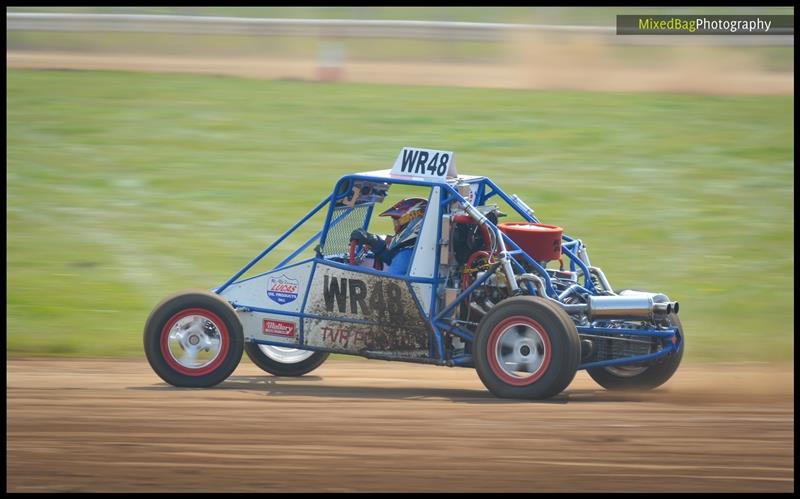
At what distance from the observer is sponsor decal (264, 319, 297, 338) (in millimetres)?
10547

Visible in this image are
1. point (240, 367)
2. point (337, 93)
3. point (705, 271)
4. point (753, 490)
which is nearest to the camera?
point (753, 490)

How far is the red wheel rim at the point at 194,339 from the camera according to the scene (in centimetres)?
1042

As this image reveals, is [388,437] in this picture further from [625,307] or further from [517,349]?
[625,307]

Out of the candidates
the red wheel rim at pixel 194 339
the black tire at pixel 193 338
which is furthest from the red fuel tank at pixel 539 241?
the red wheel rim at pixel 194 339

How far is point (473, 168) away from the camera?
18.8 meters

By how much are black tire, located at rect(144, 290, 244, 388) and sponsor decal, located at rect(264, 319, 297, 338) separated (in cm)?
28

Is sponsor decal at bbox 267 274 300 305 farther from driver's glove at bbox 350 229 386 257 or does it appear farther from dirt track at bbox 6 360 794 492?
dirt track at bbox 6 360 794 492

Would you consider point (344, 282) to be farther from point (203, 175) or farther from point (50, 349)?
point (203, 175)

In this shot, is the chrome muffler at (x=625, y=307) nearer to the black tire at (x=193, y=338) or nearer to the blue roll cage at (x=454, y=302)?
the blue roll cage at (x=454, y=302)

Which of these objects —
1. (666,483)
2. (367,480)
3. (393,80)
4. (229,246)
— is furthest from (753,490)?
(393,80)

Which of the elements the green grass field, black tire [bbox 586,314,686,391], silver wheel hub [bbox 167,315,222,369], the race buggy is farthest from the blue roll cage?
the green grass field

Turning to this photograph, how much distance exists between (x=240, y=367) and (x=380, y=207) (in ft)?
20.7

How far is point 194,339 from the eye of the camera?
412 inches

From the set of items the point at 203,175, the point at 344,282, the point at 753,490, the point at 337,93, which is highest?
the point at 337,93
